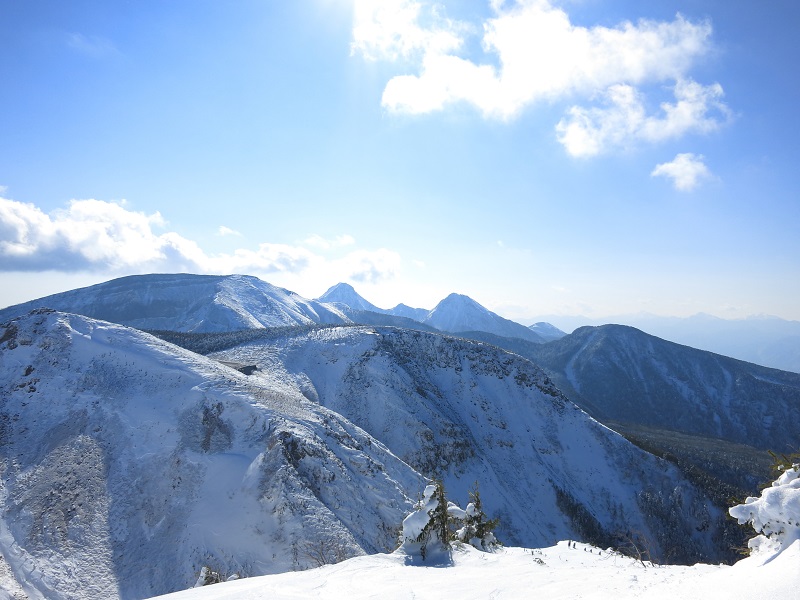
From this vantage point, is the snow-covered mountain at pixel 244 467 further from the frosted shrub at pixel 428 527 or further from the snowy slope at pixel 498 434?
the frosted shrub at pixel 428 527

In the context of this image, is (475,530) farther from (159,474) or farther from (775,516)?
(159,474)

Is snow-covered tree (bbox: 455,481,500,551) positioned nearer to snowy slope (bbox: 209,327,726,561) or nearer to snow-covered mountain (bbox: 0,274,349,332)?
snowy slope (bbox: 209,327,726,561)

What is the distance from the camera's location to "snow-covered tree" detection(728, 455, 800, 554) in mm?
6180

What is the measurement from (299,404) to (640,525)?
43463 millimetres

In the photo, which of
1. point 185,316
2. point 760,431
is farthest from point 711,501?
point 185,316

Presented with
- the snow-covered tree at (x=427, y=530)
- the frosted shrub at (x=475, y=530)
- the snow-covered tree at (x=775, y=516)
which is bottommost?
the frosted shrub at (x=475, y=530)

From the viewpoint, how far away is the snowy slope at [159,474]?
20.3 metres

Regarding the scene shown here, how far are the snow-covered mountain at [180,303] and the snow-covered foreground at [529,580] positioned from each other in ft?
483

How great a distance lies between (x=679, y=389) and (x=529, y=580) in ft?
644

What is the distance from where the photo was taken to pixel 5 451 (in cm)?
2580

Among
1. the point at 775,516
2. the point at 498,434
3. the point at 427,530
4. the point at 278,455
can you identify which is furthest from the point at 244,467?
the point at 498,434

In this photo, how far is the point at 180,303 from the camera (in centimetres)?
17750

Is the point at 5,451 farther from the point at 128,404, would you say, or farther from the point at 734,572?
the point at 734,572

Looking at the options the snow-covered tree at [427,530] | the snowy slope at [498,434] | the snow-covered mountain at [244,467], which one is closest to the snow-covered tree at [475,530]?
the snow-covered tree at [427,530]
